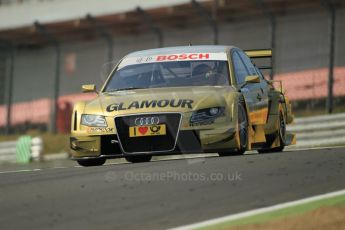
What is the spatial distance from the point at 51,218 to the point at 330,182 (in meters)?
2.57

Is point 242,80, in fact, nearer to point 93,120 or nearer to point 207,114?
point 207,114

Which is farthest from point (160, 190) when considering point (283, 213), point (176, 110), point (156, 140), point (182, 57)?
point (182, 57)

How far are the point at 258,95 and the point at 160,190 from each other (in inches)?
177

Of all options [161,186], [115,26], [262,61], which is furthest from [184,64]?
[115,26]

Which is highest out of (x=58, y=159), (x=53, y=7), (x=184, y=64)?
(x=53, y=7)

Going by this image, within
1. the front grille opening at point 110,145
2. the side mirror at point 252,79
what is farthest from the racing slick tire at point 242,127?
the front grille opening at point 110,145

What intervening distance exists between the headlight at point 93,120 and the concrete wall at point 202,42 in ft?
33.4

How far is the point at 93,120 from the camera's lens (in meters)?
11.2

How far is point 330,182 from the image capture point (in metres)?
8.55

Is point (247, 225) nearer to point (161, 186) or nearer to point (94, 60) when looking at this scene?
point (161, 186)

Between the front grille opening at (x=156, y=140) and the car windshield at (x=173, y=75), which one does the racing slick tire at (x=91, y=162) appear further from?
the front grille opening at (x=156, y=140)

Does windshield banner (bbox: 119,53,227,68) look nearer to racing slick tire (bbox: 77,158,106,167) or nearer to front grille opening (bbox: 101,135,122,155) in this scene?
racing slick tire (bbox: 77,158,106,167)

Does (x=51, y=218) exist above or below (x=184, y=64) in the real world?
below

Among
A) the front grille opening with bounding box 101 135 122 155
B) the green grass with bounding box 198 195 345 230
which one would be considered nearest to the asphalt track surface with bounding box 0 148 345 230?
the green grass with bounding box 198 195 345 230
